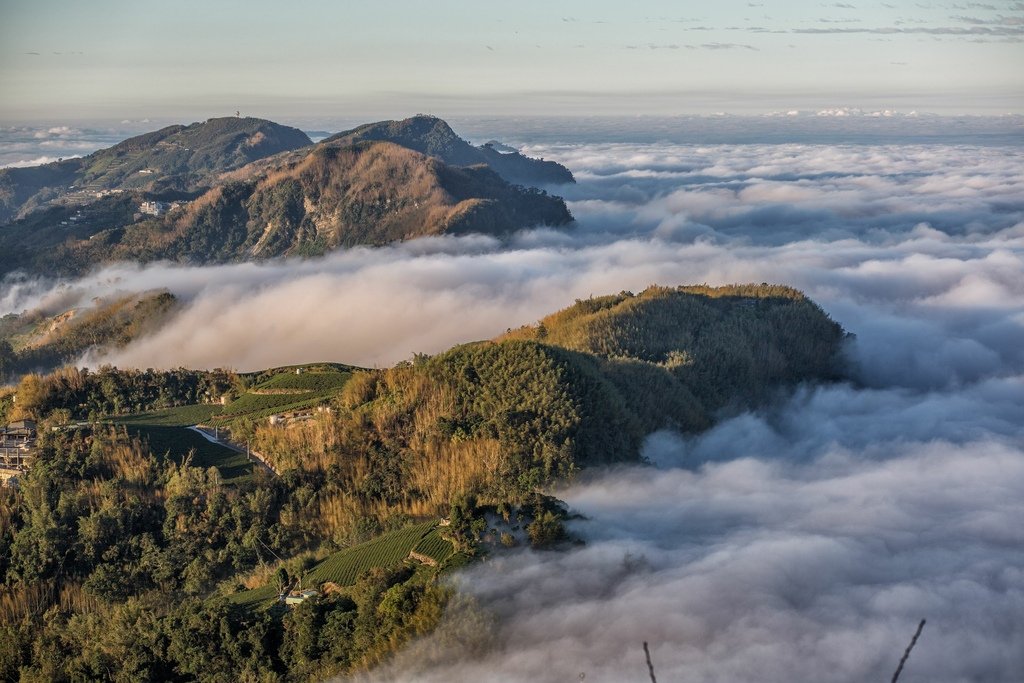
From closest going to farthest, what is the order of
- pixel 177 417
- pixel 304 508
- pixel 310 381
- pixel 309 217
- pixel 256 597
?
pixel 256 597 < pixel 304 508 < pixel 177 417 < pixel 310 381 < pixel 309 217

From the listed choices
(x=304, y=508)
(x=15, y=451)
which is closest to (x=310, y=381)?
(x=15, y=451)

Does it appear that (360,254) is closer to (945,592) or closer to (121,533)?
(121,533)

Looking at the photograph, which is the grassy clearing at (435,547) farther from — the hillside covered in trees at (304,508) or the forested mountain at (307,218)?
the forested mountain at (307,218)

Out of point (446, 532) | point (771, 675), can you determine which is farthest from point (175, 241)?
point (771, 675)

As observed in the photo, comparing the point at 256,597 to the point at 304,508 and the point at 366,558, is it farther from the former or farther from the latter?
the point at 304,508

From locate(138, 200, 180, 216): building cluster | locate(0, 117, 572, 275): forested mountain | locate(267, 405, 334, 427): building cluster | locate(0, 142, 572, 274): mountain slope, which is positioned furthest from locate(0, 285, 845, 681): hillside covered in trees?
locate(138, 200, 180, 216): building cluster

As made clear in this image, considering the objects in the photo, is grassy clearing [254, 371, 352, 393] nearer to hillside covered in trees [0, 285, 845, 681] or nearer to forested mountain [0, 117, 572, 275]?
hillside covered in trees [0, 285, 845, 681]
